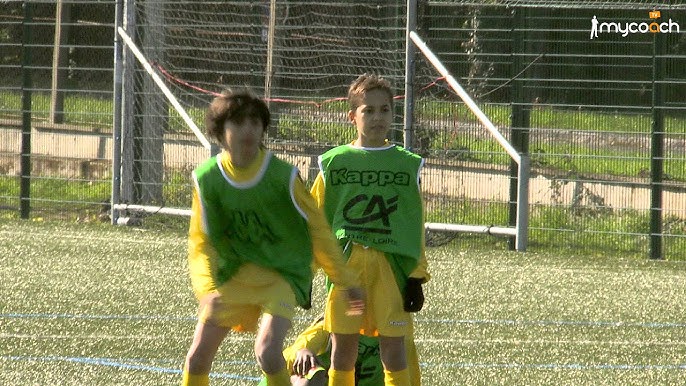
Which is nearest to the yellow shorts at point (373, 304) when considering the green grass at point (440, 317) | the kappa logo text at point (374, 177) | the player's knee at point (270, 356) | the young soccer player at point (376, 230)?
the young soccer player at point (376, 230)

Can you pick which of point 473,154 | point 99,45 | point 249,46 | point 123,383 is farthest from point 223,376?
point 99,45

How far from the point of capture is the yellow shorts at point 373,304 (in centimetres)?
567

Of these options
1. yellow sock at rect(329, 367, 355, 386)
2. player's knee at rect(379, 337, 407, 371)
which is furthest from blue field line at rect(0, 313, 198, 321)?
player's knee at rect(379, 337, 407, 371)

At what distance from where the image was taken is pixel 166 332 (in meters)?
7.87

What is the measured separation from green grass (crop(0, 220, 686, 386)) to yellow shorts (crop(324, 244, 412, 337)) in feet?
2.95

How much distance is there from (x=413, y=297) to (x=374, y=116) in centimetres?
78

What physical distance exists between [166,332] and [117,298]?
137cm

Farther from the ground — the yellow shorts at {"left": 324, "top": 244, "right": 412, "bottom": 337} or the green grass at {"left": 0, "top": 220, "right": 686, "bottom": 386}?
the yellow shorts at {"left": 324, "top": 244, "right": 412, "bottom": 337}

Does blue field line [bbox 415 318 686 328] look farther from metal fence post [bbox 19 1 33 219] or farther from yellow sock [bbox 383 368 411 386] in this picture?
metal fence post [bbox 19 1 33 219]

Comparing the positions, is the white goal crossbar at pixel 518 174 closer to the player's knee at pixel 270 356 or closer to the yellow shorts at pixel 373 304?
the yellow shorts at pixel 373 304

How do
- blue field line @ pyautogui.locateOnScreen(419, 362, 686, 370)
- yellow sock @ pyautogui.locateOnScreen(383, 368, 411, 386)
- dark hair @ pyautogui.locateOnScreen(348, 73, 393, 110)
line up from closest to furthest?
yellow sock @ pyautogui.locateOnScreen(383, 368, 411, 386)
dark hair @ pyautogui.locateOnScreen(348, 73, 393, 110)
blue field line @ pyautogui.locateOnScreen(419, 362, 686, 370)

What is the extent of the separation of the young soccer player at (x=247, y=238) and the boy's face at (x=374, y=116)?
650 mm

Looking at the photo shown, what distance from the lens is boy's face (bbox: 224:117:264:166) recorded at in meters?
5.28

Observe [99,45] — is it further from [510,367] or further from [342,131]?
[510,367]
